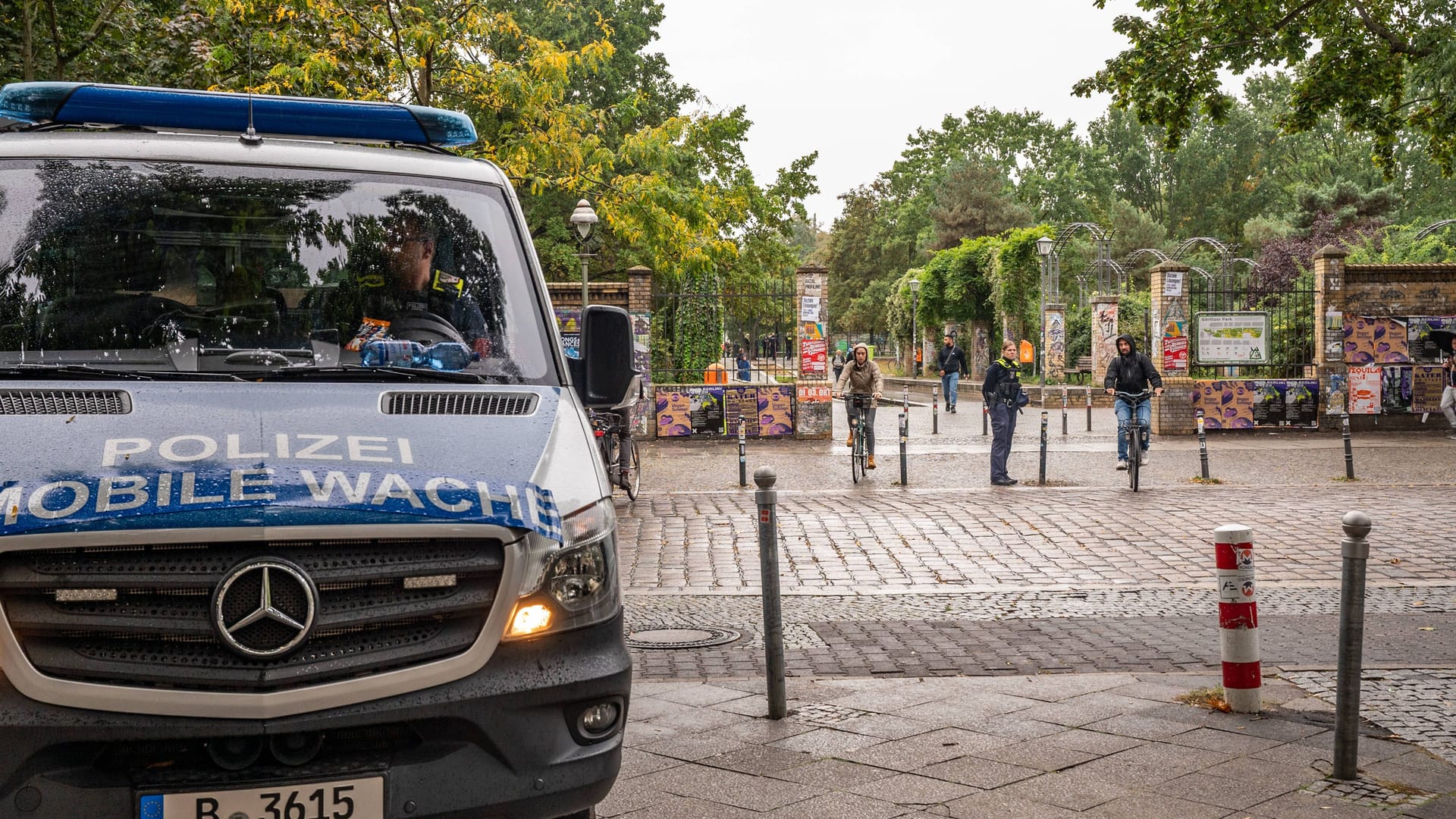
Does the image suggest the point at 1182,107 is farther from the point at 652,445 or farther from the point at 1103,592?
the point at 652,445

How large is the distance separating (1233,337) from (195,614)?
25.5m

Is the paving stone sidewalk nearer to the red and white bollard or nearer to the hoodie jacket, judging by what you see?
the red and white bollard

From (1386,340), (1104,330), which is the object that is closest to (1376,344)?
(1386,340)

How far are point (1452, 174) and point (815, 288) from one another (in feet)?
37.0

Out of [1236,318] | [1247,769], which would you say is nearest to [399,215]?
[1247,769]

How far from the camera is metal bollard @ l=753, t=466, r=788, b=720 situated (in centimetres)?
582

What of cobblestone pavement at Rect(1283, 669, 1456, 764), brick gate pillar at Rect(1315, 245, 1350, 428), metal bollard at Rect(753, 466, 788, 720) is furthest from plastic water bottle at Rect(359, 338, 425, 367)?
brick gate pillar at Rect(1315, 245, 1350, 428)

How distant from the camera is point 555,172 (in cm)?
2078

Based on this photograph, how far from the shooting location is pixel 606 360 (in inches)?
178

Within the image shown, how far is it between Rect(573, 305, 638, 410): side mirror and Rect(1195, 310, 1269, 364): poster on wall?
23.4m

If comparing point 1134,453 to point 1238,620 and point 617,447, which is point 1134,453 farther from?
point 1238,620

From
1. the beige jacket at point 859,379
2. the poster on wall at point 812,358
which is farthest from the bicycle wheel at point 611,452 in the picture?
the poster on wall at point 812,358

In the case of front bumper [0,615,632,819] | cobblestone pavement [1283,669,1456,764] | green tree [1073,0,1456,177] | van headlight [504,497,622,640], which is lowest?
cobblestone pavement [1283,669,1456,764]

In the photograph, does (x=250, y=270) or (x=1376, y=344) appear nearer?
(x=250, y=270)
